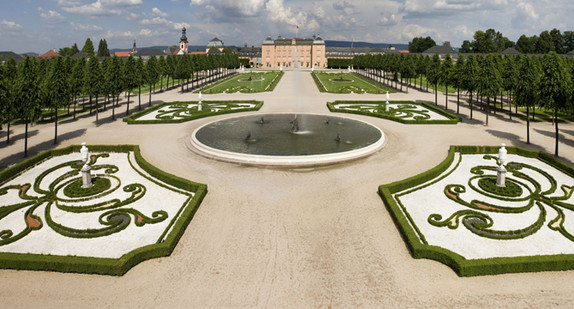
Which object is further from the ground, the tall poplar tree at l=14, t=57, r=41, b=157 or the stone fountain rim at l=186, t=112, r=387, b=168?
the tall poplar tree at l=14, t=57, r=41, b=157

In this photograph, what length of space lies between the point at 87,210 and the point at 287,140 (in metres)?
18.0

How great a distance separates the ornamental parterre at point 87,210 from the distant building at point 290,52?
537 feet

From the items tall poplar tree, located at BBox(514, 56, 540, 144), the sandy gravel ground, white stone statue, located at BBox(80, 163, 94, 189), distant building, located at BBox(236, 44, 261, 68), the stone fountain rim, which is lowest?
the sandy gravel ground

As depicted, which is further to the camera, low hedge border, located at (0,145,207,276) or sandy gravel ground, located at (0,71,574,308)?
low hedge border, located at (0,145,207,276)

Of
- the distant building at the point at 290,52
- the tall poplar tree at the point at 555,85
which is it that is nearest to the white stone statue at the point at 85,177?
the tall poplar tree at the point at 555,85

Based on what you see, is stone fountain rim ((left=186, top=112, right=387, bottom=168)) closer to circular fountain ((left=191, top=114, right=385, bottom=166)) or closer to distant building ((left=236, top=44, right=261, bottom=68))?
circular fountain ((left=191, top=114, right=385, bottom=166))

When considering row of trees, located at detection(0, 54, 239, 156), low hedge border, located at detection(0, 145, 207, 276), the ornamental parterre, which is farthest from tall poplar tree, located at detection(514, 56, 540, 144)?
row of trees, located at detection(0, 54, 239, 156)

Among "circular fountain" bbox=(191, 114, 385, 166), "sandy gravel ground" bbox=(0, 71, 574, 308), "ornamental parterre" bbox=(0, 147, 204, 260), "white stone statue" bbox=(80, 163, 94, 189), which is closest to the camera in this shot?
"sandy gravel ground" bbox=(0, 71, 574, 308)

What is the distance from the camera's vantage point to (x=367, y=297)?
12.6 m

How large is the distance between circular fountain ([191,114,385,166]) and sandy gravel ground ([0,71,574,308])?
1.32 m

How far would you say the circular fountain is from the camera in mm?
27047

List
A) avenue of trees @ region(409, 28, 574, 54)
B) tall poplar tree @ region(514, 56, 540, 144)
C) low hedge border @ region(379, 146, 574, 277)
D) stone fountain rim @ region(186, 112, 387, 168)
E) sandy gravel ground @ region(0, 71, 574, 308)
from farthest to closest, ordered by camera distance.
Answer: avenue of trees @ region(409, 28, 574, 54) < tall poplar tree @ region(514, 56, 540, 144) < stone fountain rim @ region(186, 112, 387, 168) < low hedge border @ region(379, 146, 574, 277) < sandy gravel ground @ region(0, 71, 574, 308)

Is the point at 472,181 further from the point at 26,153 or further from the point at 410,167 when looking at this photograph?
the point at 26,153

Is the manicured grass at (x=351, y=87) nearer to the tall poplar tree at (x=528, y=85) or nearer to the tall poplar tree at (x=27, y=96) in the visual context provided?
the tall poplar tree at (x=528, y=85)
